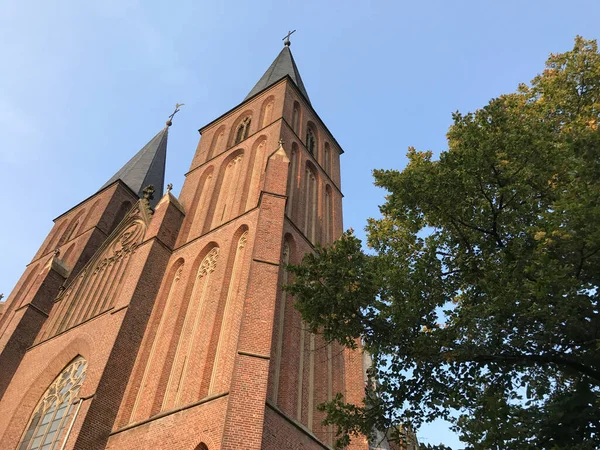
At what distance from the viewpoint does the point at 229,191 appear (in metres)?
19.8

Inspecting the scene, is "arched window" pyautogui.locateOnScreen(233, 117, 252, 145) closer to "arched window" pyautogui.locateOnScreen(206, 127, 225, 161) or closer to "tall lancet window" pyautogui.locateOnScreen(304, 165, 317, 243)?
"arched window" pyautogui.locateOnScreen(206, 127, 225, 161)

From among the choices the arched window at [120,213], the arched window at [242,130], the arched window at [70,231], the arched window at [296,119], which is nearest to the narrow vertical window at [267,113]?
the arched window at [242,130]

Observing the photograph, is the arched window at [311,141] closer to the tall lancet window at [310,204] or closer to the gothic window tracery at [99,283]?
the tall lancet window at [310,204]

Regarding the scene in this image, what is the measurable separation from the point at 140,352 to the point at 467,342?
383 inches

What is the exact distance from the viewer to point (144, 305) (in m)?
15.6

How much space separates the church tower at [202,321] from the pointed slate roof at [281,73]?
1569mm

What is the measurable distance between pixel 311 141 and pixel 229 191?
594 cm

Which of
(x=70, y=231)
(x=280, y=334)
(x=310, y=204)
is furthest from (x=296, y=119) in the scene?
(x=70, y=231)

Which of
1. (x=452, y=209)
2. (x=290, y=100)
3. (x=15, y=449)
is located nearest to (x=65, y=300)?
(x=15, y=449)

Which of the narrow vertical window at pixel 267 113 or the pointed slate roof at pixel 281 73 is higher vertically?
the pointed slate roof at pixel 281 73

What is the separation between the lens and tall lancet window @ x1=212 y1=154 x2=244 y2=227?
18.5 meters

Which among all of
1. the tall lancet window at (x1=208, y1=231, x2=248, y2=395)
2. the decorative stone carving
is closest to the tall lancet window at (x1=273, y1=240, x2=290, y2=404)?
the tall lancet window at (x1=208, y1=231, x2=248, y2=395)

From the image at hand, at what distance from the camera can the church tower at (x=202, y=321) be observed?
37.8 ft

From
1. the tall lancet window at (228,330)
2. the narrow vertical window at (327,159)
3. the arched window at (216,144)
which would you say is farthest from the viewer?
the narrow vertical window at (327,159)
